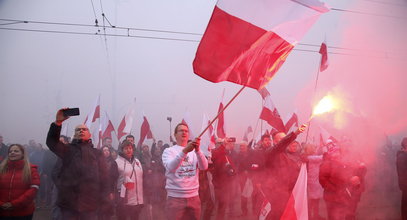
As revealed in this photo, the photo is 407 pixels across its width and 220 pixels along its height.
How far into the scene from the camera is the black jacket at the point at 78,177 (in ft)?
11.4

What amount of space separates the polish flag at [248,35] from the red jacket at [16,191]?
2261mm

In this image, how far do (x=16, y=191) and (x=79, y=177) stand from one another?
2.55 ft

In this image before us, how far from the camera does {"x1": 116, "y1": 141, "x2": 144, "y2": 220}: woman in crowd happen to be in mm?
4672

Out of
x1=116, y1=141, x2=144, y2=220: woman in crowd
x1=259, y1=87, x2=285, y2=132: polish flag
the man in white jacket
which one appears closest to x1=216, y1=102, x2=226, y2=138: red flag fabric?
x1=259, y1=87, x2=285, y2=132: polish flag

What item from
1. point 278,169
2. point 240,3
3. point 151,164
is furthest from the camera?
point 151,164

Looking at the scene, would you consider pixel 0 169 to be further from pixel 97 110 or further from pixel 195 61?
pixel 97 110

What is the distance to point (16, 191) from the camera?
149 inches

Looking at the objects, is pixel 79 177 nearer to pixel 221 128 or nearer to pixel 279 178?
pixel 279 178

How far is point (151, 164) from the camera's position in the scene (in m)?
6.81

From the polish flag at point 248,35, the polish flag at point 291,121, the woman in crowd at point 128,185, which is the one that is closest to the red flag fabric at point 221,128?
the polish flag at point 291,121

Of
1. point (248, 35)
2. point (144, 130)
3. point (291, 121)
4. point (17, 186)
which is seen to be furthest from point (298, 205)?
point (144, 130)

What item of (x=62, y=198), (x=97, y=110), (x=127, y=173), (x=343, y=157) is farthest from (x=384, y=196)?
(x=62, y=198)

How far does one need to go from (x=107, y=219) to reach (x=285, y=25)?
3474 mm

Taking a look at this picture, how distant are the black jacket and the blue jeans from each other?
779 mm
